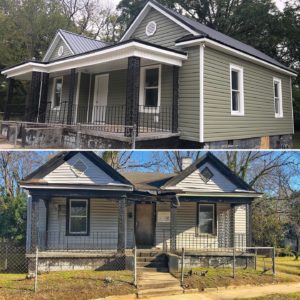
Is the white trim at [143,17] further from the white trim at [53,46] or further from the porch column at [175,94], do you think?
the white trim at [53,46]

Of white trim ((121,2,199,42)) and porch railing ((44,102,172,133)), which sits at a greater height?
white trim ((121,2,199,42))

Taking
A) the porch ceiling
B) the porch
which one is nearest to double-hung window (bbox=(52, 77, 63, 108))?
the porch

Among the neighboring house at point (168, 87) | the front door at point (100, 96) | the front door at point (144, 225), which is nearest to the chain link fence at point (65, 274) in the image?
the front door at point (144, 225)

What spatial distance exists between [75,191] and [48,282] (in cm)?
244

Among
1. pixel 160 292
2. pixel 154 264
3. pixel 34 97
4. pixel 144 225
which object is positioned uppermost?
pixel 34 97

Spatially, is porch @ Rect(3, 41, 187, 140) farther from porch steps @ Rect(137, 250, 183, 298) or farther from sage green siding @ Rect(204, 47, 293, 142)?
porch steps @ Rect(137, 250, 183, 298)

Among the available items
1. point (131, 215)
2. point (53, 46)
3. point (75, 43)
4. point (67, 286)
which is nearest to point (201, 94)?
point (131, 215)

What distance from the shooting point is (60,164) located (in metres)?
8.39

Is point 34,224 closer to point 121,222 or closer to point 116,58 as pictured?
point 121,222

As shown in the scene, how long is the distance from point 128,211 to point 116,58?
513cm

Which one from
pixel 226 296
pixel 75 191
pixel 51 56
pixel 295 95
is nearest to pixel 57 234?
pixel 75 191

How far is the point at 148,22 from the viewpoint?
1245cm

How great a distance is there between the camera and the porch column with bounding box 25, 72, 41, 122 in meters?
12.9

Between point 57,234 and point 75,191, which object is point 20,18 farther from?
point 57,234
